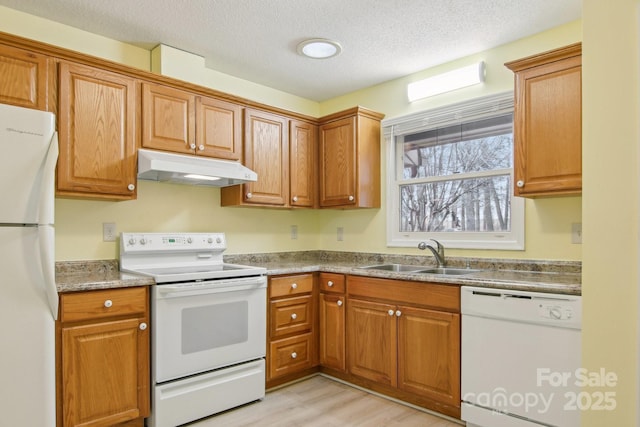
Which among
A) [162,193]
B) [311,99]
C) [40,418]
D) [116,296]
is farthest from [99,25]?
[40,418]

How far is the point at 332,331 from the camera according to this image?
312 centimetres

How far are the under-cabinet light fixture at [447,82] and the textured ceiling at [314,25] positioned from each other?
0.39 ft

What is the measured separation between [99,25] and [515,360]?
3.14 meters

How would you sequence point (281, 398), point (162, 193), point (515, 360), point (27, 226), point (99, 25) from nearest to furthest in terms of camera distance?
point (27, 226)
point (515, 360)
point (99, 25)
point (281, 398)
point (162, 193)

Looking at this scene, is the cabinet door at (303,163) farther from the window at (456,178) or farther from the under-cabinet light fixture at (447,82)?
the under-cabinet light fixture at (447,82)

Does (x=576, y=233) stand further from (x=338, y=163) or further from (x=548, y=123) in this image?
(x=338, y=163)

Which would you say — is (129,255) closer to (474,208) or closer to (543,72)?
(474,208)

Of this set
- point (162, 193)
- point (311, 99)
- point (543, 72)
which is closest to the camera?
point (543, 72)

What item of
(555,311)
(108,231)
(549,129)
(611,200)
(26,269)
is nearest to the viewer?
(611,200)

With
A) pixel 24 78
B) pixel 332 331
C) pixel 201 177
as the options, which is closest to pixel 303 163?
pixel 201 177

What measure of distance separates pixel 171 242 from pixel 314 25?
1752mm

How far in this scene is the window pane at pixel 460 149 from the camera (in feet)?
9.64

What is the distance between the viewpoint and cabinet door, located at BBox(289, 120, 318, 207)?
138 inches

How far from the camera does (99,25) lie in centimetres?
259
